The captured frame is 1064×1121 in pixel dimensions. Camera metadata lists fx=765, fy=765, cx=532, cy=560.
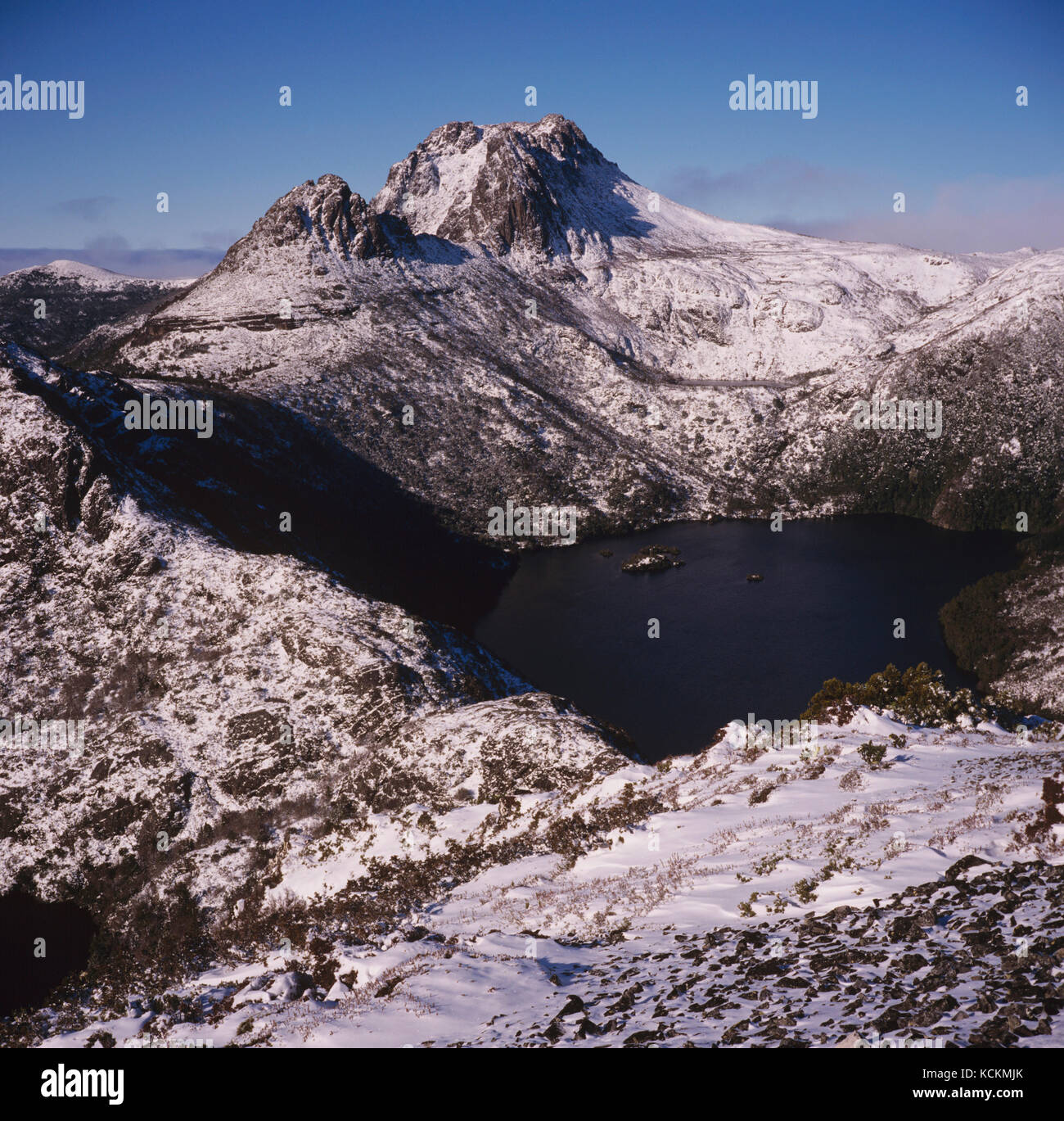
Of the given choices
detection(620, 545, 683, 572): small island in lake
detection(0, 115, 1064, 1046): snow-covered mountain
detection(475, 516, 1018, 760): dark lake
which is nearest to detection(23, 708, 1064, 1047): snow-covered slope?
detection(0, 115, 1064, 1046): snow-covered mountain

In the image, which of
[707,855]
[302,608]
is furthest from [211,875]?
[707,855]

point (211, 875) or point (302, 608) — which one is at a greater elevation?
point (302, 608)

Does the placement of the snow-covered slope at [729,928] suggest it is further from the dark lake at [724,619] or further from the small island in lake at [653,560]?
the small island in lake at [653,560]

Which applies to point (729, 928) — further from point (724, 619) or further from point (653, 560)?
point (653, 560)

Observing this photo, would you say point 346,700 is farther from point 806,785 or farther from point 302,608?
point 806,785

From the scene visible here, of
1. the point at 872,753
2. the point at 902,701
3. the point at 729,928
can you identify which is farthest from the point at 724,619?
the point at 729,928

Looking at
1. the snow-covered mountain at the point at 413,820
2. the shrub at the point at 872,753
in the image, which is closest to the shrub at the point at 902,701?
the snow-covered mountain at the point at 413,820
